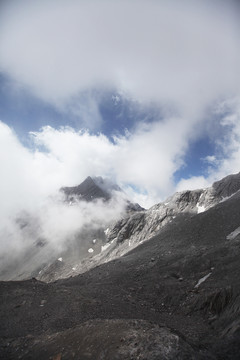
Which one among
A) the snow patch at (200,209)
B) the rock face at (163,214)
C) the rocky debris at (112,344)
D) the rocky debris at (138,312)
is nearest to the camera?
the rocky debris at (112,344)

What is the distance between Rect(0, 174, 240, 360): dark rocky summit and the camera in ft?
42.7

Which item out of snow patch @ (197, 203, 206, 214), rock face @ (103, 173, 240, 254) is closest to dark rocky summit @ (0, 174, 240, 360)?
snow patch @ (197, 203, 206, 214)

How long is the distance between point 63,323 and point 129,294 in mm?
13842

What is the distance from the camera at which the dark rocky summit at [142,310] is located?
1301cm

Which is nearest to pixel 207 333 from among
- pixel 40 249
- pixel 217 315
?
pixel 217 315

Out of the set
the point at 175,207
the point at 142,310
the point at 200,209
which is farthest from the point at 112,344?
the point at 175,207

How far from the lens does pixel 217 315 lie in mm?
22125

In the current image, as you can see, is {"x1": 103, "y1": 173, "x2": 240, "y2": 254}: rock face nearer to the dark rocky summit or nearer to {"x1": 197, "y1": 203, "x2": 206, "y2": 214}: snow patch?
{"x1": 197, "y1": 203, "x2": 206, "y2": 214}: snow patch

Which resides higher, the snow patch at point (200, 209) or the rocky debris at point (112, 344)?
the snow patch at point (200, 209)

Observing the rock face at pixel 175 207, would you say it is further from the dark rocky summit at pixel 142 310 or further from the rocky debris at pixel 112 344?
the rocky debris at pixel 112 344

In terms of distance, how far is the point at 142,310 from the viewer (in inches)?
1016

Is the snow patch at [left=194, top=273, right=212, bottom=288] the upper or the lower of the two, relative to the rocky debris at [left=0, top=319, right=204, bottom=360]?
lower

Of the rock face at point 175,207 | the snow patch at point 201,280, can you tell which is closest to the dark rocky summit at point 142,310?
the snow patch at point 201,280

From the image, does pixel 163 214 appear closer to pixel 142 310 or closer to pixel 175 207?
pixel 175 207
